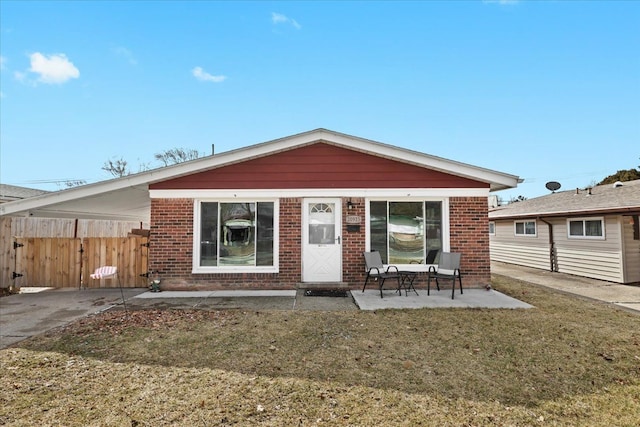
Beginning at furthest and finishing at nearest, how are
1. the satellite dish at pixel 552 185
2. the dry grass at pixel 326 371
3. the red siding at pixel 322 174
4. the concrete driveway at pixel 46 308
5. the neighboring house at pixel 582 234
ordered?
the satellite dish at pixel 552 185 < the neighboring house at pixel 582 234 < the red siding at pixel 322 174 < the concrete driveway at pixel 46 308 < the dry grass at pixel 326 371

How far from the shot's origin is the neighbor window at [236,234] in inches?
322

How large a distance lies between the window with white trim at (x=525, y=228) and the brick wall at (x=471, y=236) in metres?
7.43

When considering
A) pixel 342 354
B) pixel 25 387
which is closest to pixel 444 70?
pixel 342 354

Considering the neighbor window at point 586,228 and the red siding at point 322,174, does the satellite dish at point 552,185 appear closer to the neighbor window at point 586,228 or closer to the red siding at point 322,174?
the neighbor window at point 586,228

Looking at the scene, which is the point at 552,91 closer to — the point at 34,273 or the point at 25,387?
the point at 25,387

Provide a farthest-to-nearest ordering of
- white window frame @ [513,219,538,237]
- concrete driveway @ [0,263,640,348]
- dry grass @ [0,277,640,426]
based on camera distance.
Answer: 1. white window frame @ [513,219,538,237]
2. concrete driveway @ [0,263,640,348]
3. dry grass @ [0,277,640,426]

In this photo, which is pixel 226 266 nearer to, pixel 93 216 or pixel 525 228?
pixel 93 216

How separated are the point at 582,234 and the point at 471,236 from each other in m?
6.18

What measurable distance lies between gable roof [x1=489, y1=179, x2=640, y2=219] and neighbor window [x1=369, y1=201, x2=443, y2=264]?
5.96 m

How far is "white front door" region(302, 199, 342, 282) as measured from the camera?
8.16m

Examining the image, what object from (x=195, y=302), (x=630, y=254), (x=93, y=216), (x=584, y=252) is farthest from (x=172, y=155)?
(x=630, y=254)

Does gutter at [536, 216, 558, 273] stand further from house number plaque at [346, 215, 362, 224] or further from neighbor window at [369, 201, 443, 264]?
house number plaque at [346, 215, 362, 224]

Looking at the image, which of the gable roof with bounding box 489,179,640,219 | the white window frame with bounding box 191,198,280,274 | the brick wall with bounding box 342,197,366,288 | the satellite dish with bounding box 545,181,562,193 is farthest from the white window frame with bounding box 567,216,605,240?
the white window frame with bounding box 191,198,280,274

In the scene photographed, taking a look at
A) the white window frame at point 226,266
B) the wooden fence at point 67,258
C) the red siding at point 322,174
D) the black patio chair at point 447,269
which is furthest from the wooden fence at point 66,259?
the black patio chair at point 447,269
